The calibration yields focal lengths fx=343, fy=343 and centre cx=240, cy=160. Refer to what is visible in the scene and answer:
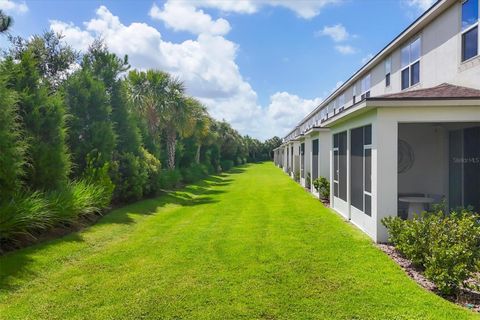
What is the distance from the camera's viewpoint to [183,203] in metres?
17.1

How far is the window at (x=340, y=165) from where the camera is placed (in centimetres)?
1209

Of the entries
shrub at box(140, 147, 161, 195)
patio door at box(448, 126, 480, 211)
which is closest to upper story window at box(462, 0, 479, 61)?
patio door at box(448, 126, 480, 211)

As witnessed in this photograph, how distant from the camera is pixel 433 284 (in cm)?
587

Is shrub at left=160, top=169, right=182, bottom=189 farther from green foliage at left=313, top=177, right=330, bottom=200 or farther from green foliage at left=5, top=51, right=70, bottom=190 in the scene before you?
green foliage at left=5, top=51, right=70, bottom=190

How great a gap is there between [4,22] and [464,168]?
16.1m

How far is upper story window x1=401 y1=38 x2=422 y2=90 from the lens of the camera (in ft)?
41.4

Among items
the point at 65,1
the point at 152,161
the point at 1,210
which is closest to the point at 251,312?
the point at 1,210

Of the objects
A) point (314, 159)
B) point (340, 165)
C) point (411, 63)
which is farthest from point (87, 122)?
point (411, 63)

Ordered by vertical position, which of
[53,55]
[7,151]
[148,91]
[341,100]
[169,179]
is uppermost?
[53,55]

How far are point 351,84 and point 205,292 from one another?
20151 mm

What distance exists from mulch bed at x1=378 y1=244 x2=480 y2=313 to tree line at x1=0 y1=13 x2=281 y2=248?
8.30 m

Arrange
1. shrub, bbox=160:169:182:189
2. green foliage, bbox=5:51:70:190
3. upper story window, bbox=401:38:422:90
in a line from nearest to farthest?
green foliage, bbox=5:51:70:190, upper story window, bbox=401:38:422:90, shrub, bbox=160:169:182:189

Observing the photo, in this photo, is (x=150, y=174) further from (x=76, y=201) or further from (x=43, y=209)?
(x=43, y=209)

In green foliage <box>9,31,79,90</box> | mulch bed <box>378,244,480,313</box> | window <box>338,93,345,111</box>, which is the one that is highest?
green foliage <box>9,31,79,90</box>
